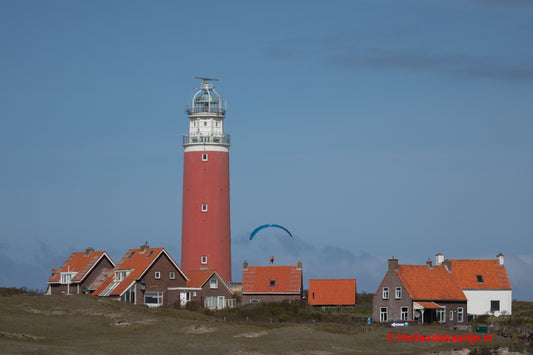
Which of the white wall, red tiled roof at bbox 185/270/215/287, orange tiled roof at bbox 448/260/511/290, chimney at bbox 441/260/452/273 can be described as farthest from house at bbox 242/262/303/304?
the white wall

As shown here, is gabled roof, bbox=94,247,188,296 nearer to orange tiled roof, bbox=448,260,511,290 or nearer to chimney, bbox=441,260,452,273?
chimney, bbox=441,260,452,273

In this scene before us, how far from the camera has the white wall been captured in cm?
7919

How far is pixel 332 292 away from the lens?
8269 centimetres

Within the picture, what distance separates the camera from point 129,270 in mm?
81375

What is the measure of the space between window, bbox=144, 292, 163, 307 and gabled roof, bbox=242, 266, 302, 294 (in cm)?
732

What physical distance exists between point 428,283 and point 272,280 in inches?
559

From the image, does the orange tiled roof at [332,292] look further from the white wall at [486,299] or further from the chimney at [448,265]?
the white wall at [486,299]

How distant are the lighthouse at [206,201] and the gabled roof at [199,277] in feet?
5.22

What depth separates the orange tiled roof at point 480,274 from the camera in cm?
7938

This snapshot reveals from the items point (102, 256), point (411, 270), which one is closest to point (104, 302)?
point (102, 256)

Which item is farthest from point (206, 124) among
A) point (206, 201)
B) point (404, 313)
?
point (404, 313)

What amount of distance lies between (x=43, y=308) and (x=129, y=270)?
15.5m

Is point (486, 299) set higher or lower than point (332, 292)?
lower

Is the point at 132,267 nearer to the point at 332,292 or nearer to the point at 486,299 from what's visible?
the point at 332,292
